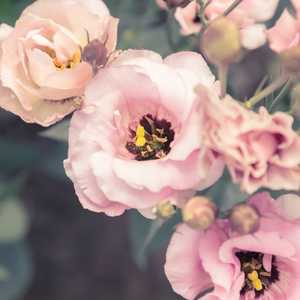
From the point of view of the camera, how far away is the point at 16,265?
5.73 ft

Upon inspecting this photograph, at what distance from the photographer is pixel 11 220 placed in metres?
1.69

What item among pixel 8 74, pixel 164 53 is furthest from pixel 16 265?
pixel 8 74

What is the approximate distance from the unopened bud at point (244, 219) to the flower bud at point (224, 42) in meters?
0.14

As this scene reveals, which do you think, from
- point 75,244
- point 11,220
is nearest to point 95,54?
point 11,220

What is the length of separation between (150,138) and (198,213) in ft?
0.67

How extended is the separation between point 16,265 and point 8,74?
77 cm

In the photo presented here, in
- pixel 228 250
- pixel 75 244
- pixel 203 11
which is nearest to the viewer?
pixel 228 250

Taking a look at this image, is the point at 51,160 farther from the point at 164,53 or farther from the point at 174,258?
the point at 174,258

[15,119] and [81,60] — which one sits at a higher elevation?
[81,60]

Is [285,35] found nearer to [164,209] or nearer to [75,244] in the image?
[164,209]

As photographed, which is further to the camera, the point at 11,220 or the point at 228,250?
the point at 11,220

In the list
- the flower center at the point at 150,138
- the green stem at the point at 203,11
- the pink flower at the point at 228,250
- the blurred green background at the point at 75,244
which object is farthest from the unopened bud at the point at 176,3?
the blurred green background at the point at 75,244

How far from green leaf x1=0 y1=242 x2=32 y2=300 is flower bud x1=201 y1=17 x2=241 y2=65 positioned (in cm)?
91

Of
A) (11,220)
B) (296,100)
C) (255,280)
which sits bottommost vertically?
(11,220)
